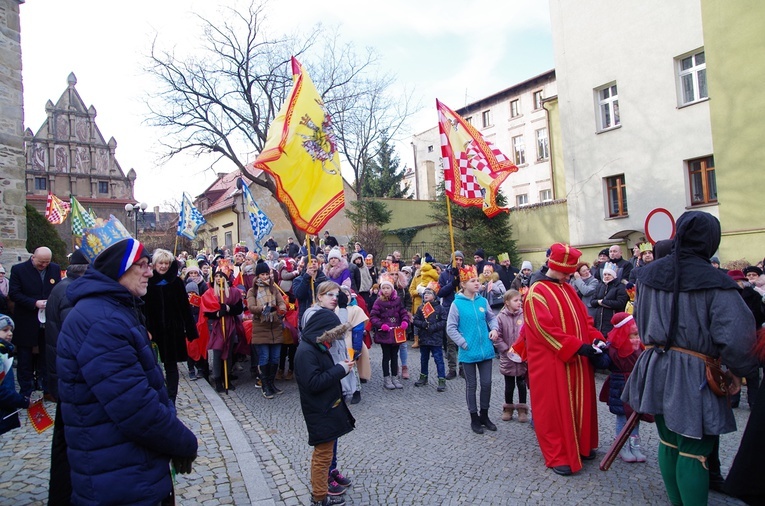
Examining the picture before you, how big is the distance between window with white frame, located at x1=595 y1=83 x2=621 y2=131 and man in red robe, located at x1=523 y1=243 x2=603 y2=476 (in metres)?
16.9

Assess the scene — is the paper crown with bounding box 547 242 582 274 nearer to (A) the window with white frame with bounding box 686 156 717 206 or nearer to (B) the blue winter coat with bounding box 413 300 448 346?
(B) the blue winter coat with bounding box 413 300 448 346

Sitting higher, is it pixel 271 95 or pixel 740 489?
pixel 271 95

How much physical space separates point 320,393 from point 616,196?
18.7 metres

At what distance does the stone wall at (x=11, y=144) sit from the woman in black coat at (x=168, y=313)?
331 inches

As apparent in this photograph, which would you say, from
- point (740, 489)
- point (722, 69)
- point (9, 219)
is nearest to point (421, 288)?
point (740, 489)

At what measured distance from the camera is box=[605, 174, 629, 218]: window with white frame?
19703 millimetres

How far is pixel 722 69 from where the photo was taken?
16.4m

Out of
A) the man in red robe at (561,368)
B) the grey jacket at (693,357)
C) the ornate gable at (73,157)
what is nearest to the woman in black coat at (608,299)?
the man in red robe at (561,368)

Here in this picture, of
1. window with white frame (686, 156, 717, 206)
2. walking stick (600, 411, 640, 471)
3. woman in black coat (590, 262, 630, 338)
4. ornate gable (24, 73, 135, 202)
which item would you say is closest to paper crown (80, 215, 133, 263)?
walking stick (600, 411, 640, 471)

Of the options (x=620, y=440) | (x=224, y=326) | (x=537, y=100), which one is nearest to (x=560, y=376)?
(x=620, y=440)

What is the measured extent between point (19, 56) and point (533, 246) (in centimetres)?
1864

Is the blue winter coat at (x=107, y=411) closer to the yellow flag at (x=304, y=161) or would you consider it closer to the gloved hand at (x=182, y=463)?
the gloved hand at (x=182, y=463)

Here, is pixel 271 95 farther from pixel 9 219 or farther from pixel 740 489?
pixel 740 489

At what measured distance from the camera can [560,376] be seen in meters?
4.71
